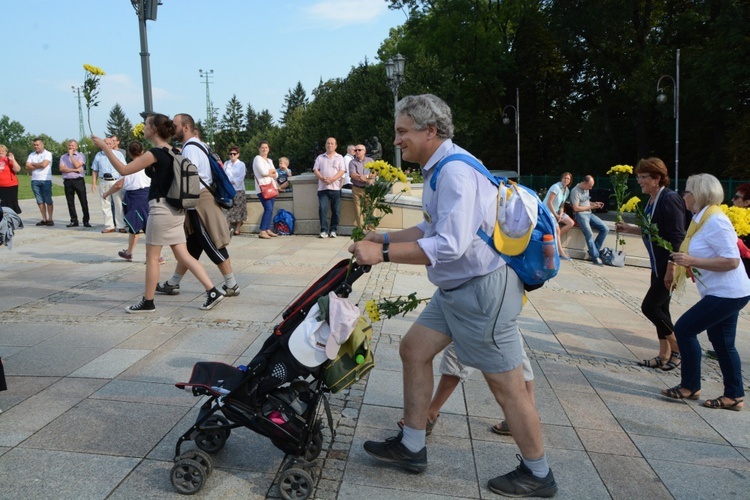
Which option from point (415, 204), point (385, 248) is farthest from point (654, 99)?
point (385, 248)

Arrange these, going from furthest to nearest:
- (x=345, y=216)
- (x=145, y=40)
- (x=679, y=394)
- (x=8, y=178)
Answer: (x=345, y=216)
(x=8, y=178)
(x=145, y=40)
(x=679, y=394)

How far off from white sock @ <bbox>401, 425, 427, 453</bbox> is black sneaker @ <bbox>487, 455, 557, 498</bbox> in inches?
16.2

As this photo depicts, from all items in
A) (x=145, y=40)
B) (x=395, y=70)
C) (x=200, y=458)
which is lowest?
(x=200, y=458)

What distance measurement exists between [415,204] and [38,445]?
10.3 m

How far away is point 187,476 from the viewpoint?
297cm

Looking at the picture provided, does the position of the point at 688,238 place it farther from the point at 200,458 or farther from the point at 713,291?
the point at 200,458

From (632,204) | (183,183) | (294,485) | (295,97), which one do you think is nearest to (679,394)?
(632,204)

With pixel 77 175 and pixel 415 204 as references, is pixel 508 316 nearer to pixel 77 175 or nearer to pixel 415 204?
pixel 415 204

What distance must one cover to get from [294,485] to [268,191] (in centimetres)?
1038

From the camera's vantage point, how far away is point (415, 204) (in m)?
13.2

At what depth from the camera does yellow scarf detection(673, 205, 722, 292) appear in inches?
186

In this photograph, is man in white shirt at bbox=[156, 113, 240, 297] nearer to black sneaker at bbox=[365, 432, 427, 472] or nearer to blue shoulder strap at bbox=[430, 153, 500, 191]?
black sneaker at bbox=[365, 432, 427, 472]

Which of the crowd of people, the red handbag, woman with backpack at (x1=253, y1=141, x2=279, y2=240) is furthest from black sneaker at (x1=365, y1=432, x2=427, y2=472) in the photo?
the red handbag

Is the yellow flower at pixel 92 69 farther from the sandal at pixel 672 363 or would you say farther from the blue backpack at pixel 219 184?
the sandal at pixel 672 363
